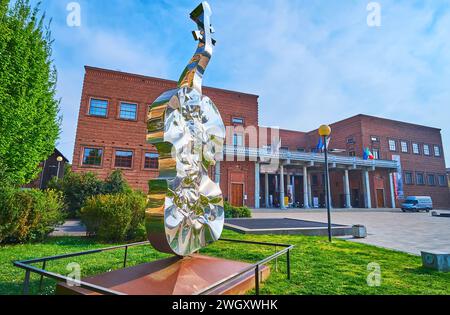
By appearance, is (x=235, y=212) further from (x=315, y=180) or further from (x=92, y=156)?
(x=315, y=180)

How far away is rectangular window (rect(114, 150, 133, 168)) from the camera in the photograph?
64.8 feet

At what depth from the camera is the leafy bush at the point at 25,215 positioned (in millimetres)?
6781

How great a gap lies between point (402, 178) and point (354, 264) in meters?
34.6

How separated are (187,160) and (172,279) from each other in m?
1.70

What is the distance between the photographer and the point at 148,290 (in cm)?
272

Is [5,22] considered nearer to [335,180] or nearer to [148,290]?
[148,290]

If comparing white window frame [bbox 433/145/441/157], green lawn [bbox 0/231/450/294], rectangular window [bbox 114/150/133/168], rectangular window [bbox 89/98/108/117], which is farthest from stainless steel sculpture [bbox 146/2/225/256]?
white window frame [bbox 433/145/441/157]

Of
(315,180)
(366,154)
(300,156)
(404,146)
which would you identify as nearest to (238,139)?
(300,156)

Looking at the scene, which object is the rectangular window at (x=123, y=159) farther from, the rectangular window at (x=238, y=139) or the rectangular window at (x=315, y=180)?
the rectangular window at (x=315, y=180)

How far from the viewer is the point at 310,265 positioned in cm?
516
